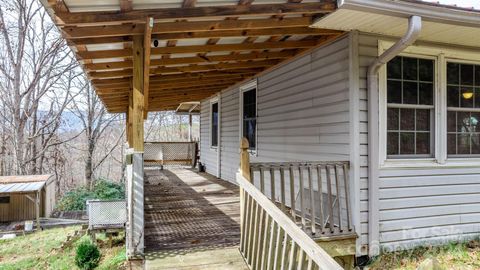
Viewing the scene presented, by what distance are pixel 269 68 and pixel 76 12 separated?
384cm

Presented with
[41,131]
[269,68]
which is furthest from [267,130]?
[41,131]

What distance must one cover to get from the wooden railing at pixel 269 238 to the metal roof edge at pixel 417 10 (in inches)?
67.6

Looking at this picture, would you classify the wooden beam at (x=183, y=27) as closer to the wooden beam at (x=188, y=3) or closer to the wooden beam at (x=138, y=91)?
the wooden beam at (x=138, y=91)

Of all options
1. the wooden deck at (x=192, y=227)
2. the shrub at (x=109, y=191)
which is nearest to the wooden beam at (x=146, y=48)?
the wooden deck at (x=192, y=227)

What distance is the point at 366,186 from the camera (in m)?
4.02

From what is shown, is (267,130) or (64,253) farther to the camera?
(64,253)

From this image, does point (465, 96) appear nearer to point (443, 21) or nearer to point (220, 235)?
point (443, 21)

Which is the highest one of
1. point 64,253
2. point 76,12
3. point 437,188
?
point 76,12

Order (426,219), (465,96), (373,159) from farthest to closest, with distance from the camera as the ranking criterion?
(465,96), (426,219), (373,159)

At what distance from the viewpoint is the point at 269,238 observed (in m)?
2.98

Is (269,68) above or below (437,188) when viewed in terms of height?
above

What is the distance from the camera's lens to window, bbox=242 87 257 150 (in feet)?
23.8

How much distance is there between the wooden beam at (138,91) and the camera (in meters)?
3.58

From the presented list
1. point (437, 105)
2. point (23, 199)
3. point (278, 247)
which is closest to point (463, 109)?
point (437, 105)
